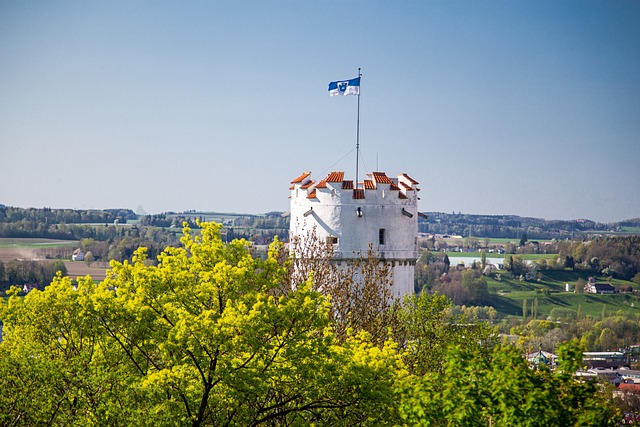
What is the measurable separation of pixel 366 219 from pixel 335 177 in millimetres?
2336

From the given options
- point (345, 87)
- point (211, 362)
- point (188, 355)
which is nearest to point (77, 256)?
point (345, 87)

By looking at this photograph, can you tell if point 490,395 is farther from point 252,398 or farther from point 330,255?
point 330,255

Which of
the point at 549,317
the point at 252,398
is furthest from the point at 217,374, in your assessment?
the point at 549,317

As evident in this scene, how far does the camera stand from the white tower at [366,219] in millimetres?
42438

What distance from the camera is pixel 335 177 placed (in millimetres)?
43344

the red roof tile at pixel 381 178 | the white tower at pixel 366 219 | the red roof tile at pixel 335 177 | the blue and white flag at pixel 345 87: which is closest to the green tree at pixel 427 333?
the white tower at pixel 366 219

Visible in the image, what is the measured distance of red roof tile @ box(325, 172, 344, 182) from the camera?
43094 millimetres

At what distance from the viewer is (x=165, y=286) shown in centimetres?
2405

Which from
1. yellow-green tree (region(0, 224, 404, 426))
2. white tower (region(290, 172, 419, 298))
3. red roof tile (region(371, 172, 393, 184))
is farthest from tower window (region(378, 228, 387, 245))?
yellow-green tree (region(0, 224, 404, 426))

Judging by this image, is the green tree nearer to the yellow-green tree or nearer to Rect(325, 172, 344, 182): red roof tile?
Rect(325, 172, 344, 182): red roof tile

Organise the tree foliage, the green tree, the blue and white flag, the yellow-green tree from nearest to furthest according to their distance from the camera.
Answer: the tree foliage < the yellow-green tree < the green tree < the blue and white flag

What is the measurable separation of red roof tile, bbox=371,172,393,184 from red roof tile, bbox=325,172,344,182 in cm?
A: 138

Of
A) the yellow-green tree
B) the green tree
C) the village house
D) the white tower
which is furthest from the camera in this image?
the village house

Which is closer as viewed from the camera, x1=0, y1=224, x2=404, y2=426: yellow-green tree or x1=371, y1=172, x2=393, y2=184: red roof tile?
x1=0, y1=224, x2=404, y2=426: yellow-green tree
